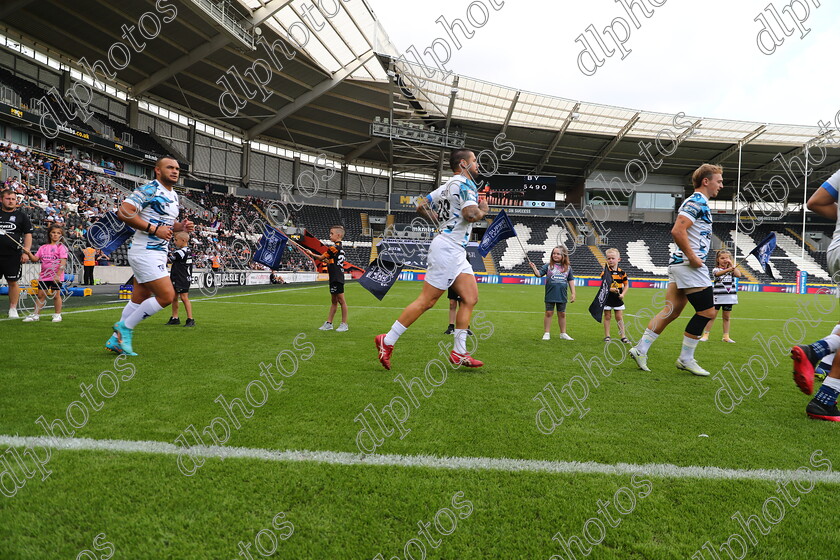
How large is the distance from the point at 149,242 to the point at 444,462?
4.27 metres

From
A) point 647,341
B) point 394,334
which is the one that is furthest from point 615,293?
point 394,334

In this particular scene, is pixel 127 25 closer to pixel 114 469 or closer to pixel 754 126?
pixel 114 469

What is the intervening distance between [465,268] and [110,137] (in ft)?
115

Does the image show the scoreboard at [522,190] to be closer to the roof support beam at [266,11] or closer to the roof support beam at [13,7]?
the roof support beam at [266,11]

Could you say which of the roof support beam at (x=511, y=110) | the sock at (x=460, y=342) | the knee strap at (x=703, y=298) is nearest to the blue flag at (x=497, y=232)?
the sock at (x=460, y=342)

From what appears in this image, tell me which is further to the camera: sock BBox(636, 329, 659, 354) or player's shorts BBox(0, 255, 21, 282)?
player's shorts BBox(0, 255, 21, 282)

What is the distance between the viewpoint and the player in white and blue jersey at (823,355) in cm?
357

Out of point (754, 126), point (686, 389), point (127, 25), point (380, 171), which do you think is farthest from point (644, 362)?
point (380, 171)

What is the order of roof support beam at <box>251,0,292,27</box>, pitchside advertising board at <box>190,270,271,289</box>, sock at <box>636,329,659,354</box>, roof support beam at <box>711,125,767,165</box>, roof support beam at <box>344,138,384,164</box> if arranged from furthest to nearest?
1. roof support beam at <box>344,138,384,164</box>
2. roof support beam at <box>711,125,767,165</box>
3. roof support beam at <box>251,0,292,27</box>
4. pitchside advertising board at <box>190,270,271,289</box>
5. sock at <box>636,329,659,354</box>

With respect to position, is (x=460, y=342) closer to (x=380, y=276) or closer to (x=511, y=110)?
(x=380, y=276)

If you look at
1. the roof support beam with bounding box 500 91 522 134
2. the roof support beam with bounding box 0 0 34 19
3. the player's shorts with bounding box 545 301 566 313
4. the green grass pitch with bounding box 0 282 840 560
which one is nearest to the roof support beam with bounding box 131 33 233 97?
the roof support beam with bounding box 0 0 34 19

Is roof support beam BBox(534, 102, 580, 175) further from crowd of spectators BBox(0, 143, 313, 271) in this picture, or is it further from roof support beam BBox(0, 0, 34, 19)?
roof support beam BBox(0, 0, 34, 19)

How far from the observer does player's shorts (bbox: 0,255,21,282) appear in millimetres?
7762

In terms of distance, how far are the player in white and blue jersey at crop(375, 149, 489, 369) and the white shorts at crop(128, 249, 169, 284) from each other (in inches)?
100
